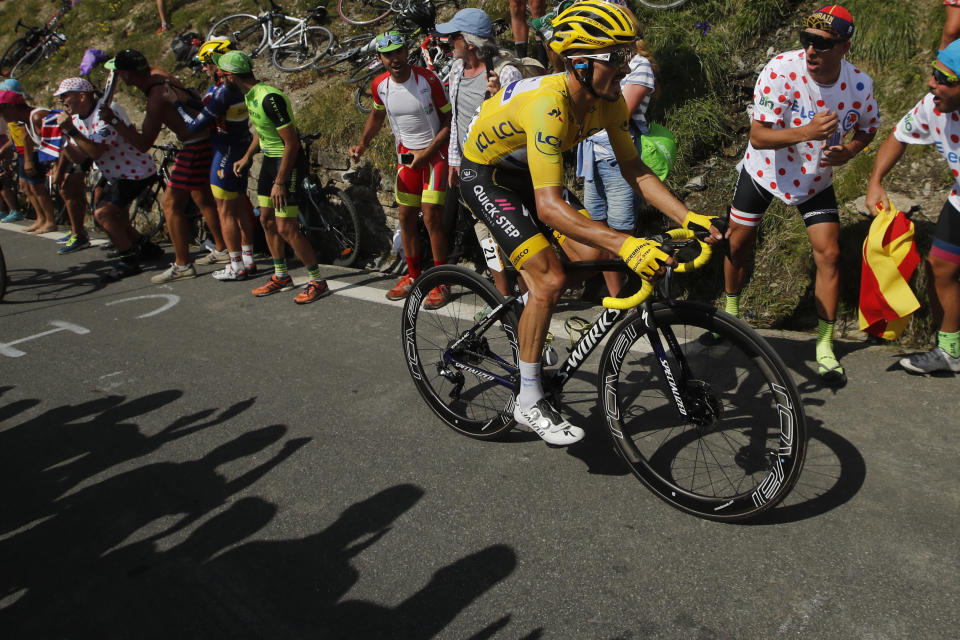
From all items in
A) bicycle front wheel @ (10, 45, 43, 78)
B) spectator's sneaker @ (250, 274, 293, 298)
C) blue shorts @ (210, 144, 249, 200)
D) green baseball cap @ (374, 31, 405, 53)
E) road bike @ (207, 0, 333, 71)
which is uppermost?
bicycle front wheel @ (10, 45, 43, 78)

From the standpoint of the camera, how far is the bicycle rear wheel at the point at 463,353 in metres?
3.80

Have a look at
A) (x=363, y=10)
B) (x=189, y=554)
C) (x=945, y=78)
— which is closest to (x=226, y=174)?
→ (x=189, y=554)

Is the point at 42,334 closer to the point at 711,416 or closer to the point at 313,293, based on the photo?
the point at 313,293

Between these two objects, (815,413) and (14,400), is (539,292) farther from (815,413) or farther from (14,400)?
(14,400)

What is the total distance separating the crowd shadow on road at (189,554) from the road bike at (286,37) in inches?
322

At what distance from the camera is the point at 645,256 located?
2762 mm

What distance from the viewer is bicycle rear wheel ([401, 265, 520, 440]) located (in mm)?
3797

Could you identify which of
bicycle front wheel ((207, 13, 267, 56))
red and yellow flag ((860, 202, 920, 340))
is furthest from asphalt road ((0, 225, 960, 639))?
bicycle front wheel ((207, 13, 267, 56))

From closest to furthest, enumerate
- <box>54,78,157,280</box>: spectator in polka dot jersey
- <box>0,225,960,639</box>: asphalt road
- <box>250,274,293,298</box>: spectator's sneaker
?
<box>0,225,960,639</box>: asphalt road < <box>250,274,293,298</box>: spectator's sneaker < <box>54,78,157,280</box>: spectator in polka dot jersey

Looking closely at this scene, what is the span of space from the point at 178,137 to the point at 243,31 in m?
5.72

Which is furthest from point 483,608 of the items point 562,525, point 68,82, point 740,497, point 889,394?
point 68,82

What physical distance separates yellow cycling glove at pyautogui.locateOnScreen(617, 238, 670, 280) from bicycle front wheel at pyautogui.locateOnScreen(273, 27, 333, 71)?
947cm

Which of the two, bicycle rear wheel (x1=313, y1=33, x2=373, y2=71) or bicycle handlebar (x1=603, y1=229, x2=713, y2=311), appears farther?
bicycle rear wheel (x1=313, y1=33, x2=373, y2=71)

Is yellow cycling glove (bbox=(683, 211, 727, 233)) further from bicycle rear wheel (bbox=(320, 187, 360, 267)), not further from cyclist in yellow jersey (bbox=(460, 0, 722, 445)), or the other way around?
bicycle rear wheel (bbox=(320, 187, 360, 267))
